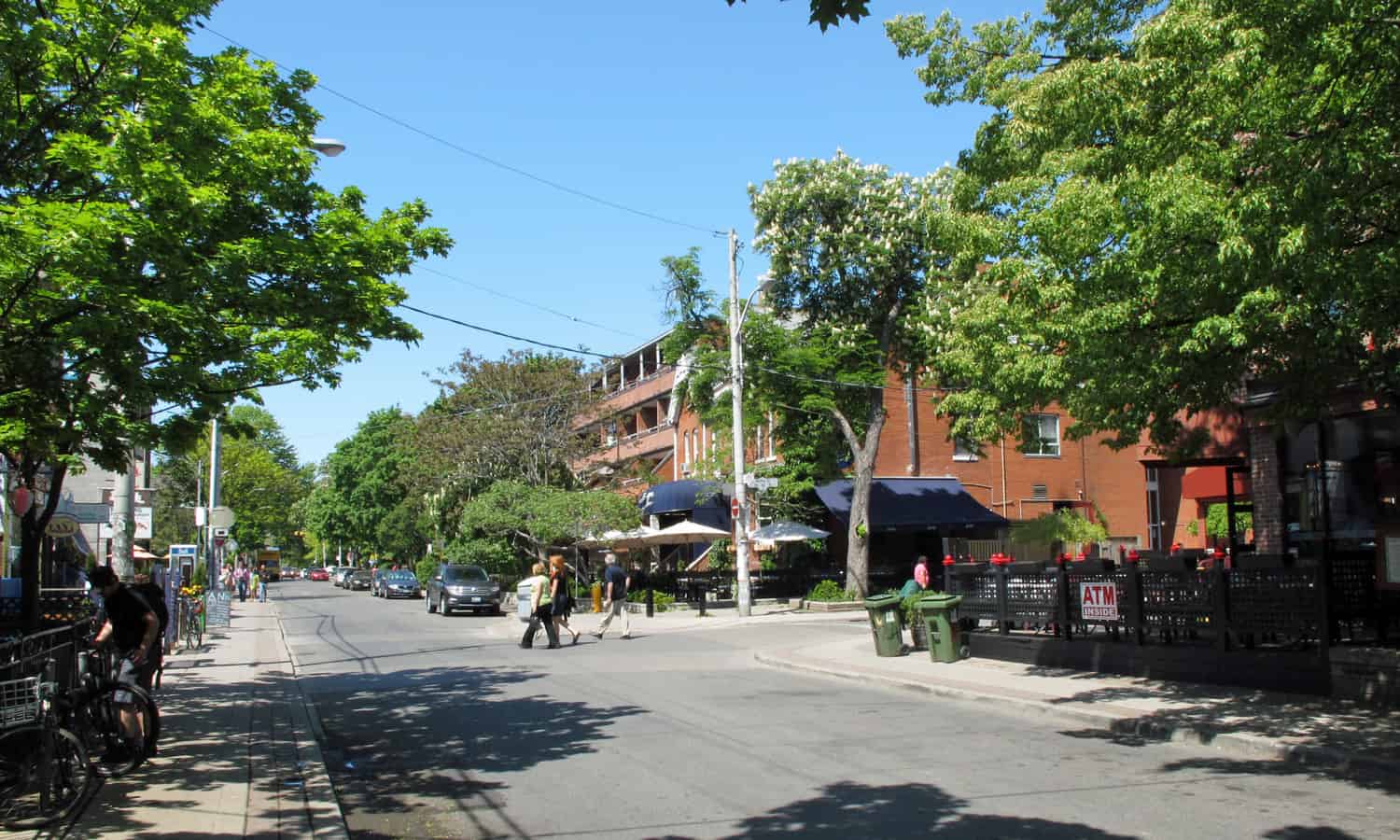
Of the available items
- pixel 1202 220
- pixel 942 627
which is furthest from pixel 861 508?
pixel 1202 220

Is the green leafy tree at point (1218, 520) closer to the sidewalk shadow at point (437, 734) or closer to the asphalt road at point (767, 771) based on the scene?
the asphalt road at point (767, 771)

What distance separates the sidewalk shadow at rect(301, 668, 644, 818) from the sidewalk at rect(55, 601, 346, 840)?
1.05 feet

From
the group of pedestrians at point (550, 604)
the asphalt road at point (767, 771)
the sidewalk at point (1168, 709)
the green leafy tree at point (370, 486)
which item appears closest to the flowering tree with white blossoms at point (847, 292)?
the group of pedestrians at point (550, 604)

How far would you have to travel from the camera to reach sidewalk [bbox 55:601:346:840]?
24.2 feet

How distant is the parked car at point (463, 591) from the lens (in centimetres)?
3575

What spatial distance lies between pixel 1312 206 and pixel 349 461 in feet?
280

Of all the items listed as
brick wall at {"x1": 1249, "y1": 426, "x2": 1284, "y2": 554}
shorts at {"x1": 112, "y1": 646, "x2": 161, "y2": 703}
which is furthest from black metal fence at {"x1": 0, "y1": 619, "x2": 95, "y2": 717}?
→ brick wall at {"x1": 1249, "y1": 426, "x2": 1284, "y2": 554}

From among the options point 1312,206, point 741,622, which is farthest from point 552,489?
point 1312,206

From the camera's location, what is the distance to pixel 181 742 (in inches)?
422

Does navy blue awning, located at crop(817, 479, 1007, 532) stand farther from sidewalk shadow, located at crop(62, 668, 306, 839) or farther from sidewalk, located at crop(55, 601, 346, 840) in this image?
sidewalk shadow, located at crop(62, 668, 306, 839)

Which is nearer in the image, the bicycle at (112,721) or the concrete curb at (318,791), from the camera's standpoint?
the concrete curb at (318,791)

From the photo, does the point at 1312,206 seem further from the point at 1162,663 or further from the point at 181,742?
the point at 181,742

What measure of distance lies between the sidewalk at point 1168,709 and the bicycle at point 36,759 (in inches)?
333

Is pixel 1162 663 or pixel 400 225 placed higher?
pixel 400 225
